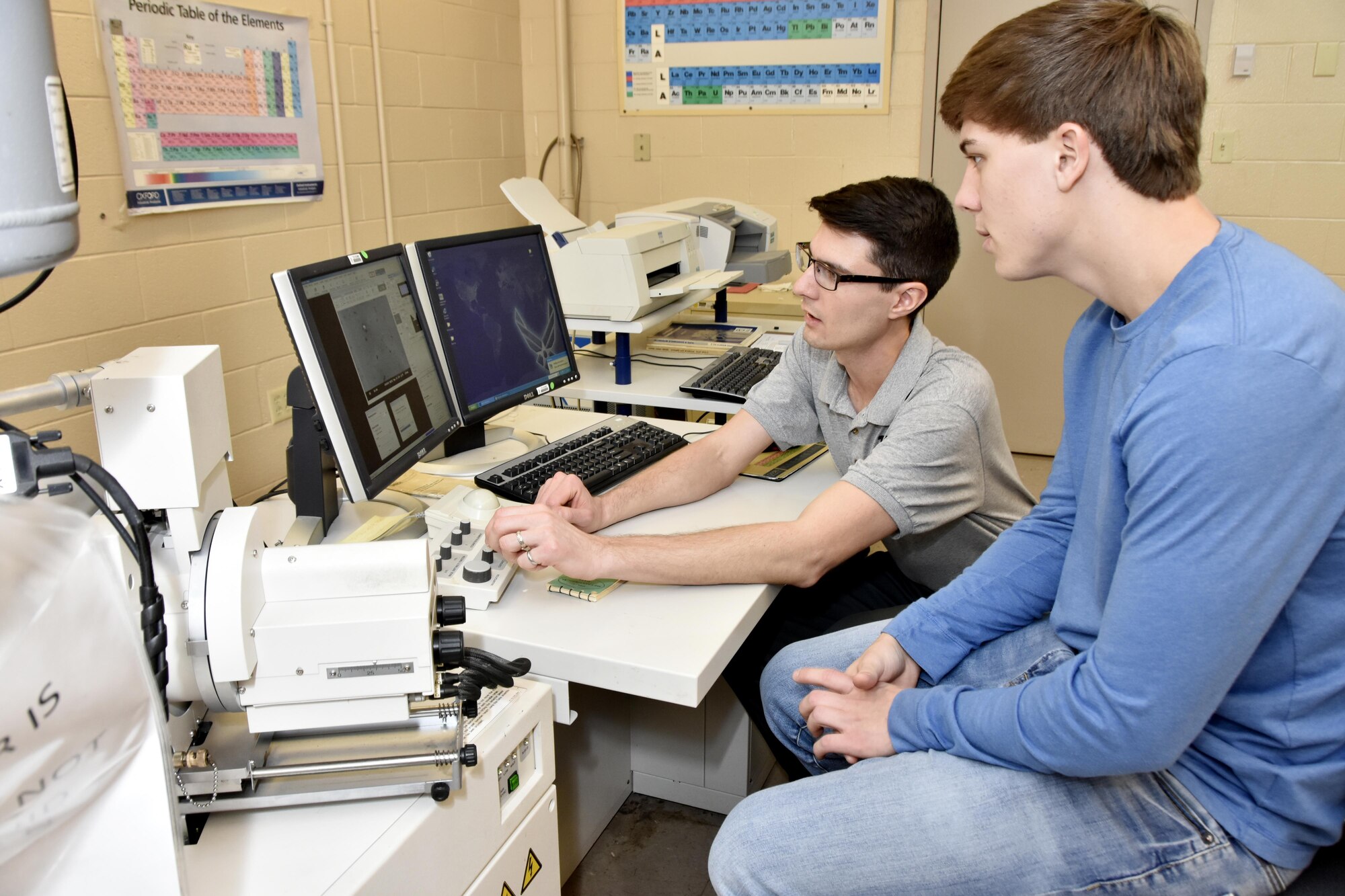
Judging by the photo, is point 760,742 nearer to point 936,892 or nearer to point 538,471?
point 538,471

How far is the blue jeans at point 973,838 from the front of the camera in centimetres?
98

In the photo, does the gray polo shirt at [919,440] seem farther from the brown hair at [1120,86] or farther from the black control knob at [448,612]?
the black control knob at [448,612]

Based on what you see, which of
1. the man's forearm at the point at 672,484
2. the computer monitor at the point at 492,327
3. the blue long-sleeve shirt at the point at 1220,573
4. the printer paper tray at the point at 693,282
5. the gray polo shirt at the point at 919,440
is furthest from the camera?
the printer paper tray at the point at 693,282

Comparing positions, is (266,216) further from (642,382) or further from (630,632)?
(630,632)

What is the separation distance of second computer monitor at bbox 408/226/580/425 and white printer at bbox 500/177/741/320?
34cm

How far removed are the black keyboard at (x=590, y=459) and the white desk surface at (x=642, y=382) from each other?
348 millimetres

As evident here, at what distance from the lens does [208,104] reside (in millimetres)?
2592

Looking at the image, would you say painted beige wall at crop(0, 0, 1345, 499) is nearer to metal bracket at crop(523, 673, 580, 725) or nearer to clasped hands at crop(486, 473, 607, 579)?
clasped hands at crop(486, 473, 607, 579)

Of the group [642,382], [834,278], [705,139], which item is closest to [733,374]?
[642,382]

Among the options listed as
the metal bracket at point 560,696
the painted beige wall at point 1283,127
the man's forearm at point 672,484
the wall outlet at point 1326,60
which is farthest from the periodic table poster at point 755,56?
the metal bracket at point 560,696

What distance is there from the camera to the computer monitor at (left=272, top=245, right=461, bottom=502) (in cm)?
135

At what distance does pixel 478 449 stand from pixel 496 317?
0.27 m

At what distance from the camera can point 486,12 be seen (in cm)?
394

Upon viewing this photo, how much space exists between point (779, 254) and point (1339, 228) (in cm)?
207
